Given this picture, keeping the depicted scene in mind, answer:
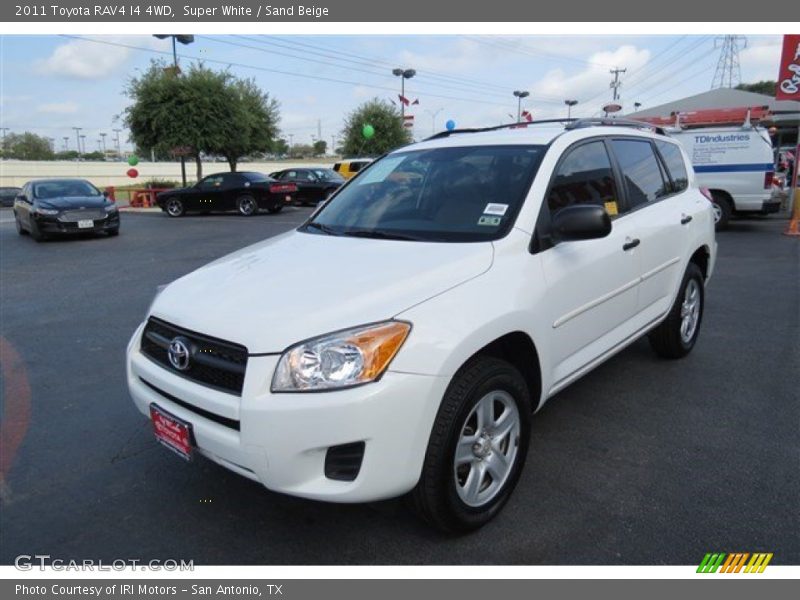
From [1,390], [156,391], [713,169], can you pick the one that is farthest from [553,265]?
[713,169]

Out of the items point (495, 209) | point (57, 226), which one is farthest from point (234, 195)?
A: point (495, 209)

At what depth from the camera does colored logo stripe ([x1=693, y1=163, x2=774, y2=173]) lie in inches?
467

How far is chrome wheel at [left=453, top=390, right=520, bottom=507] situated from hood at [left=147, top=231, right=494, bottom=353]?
60 centimetres

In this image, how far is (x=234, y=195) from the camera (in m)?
19.4

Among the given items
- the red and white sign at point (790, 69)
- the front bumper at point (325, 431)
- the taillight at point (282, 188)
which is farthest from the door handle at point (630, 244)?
the taillight at point (282, 188)

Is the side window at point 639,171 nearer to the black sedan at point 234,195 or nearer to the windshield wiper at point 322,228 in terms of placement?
the windshield wiper at point 322,228

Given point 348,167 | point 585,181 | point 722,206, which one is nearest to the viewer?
point 585,181

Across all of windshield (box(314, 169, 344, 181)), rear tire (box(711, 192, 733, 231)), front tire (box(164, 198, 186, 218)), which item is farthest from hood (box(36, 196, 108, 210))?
rear tire (box(711, 192, 733, 231))

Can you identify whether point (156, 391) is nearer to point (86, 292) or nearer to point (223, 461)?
point (223, 461)

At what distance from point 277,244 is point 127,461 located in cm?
153

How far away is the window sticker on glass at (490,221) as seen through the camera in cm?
295

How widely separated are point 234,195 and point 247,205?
1.86 feet

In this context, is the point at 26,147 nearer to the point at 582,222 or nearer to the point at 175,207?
the point at 175,207

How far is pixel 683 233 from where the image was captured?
440 cm
